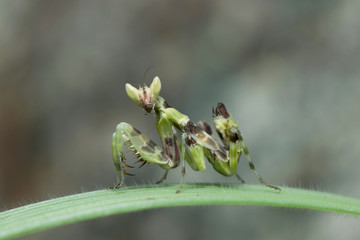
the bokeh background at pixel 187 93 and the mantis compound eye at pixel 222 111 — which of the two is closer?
the mantis compound eye at pixel 222 111

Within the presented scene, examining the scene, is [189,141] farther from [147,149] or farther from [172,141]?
[147,149]

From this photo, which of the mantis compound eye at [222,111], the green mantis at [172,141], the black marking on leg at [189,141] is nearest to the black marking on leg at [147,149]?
the green mantis at [172,141]

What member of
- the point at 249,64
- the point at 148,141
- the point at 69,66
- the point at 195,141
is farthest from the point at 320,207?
the point at 69,66

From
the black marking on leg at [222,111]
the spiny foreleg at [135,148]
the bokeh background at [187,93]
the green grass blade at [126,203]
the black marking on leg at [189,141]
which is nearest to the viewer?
the green grass blade at [126,203]

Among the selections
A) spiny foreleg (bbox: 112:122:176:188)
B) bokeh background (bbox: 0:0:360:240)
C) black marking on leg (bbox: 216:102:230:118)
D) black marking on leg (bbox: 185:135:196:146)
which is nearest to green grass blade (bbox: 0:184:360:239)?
spiny foreleg (bbox: 112:122:176:188)

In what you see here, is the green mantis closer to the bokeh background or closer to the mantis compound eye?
the mantis compound eye

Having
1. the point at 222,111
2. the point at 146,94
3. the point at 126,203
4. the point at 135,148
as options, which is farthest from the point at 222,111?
the point at 126,203

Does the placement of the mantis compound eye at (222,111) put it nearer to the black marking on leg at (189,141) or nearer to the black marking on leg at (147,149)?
the black marking on leg at (189,141)

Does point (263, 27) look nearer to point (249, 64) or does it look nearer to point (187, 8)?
point (249, 64)
